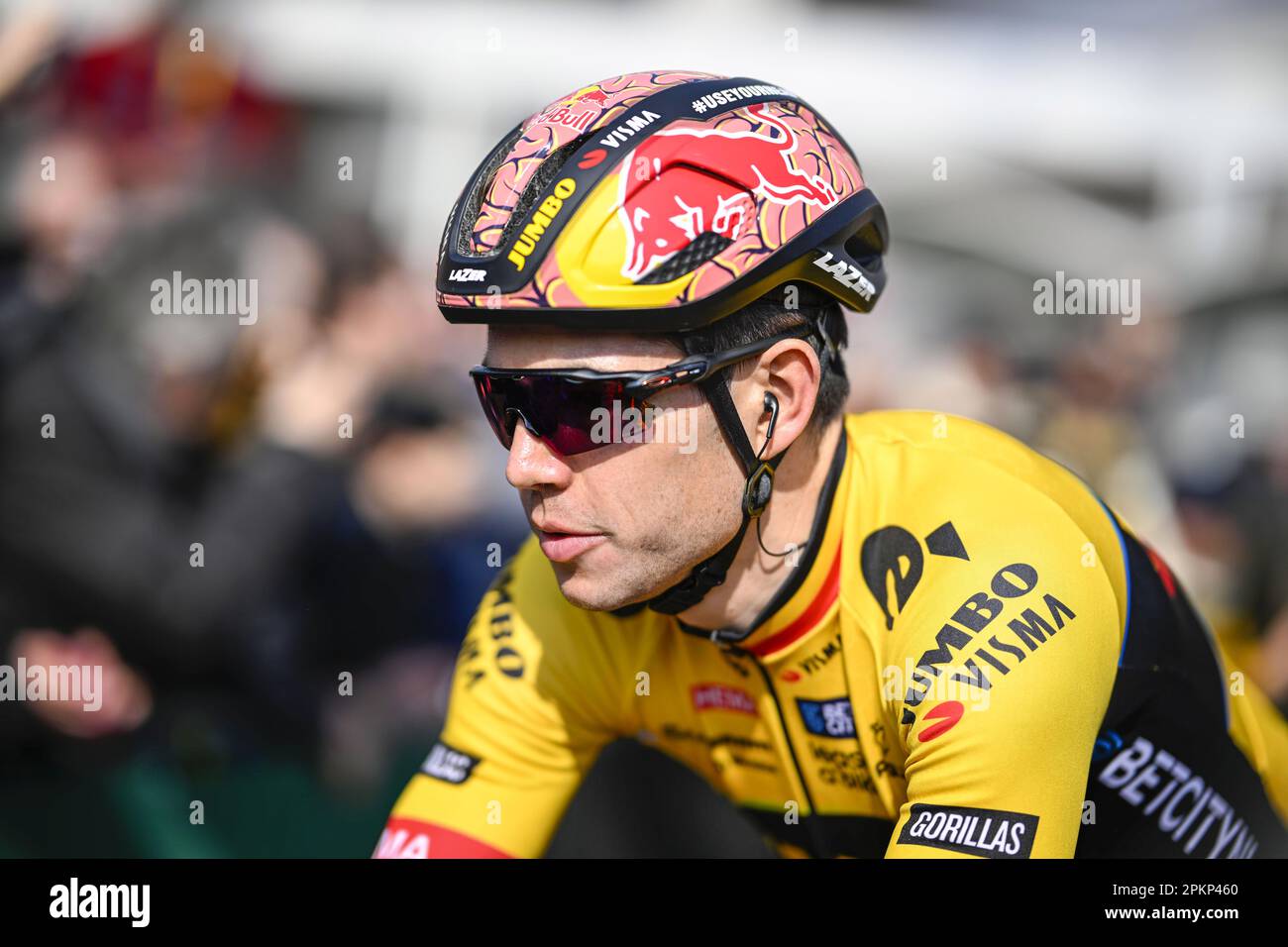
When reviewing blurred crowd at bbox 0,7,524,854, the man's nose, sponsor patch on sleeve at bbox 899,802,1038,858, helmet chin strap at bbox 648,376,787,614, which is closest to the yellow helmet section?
helmet chin strap at bbox 648,376,787,614

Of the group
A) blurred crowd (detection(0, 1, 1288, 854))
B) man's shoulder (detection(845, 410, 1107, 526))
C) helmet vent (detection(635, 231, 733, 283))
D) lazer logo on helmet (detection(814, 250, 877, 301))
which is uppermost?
helmet vent (detection(635, 231, 733, 283))

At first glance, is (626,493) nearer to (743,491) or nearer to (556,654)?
(743,491)

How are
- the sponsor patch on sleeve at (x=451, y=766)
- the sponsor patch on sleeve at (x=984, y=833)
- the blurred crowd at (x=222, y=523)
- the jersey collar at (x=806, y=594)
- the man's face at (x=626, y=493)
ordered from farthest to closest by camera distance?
the blurred crowd at (x=222, y=523)
the sponsor patch on sleeve at (x=451, y=766)
the jersey collar at (x=806, y=594)
the man's face at (x=626, y=493)
the sponsor patch on sleeve at (x=984, y=833)

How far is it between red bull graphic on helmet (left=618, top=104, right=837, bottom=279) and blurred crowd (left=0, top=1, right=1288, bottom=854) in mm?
2569

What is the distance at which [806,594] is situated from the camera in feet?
9.57

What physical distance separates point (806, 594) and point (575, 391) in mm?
751

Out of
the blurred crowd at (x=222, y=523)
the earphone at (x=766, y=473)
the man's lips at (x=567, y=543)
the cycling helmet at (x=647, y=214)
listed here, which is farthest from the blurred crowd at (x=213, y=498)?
the earphone at (x=766, y=473)

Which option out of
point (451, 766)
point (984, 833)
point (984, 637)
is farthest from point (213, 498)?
point (984, 833)

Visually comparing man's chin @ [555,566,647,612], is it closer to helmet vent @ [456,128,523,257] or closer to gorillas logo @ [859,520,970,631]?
gorillas logo @ [859,520,970,631]

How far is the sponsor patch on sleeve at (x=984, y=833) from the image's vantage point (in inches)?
94.7

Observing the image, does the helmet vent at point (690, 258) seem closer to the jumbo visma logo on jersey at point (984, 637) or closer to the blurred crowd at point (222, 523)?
the jumbo visma logo on jersey at point (984, 637)

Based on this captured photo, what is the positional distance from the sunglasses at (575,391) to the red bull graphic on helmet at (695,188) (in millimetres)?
220

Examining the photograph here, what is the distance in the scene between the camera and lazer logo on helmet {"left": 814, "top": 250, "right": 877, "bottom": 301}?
109 inches
